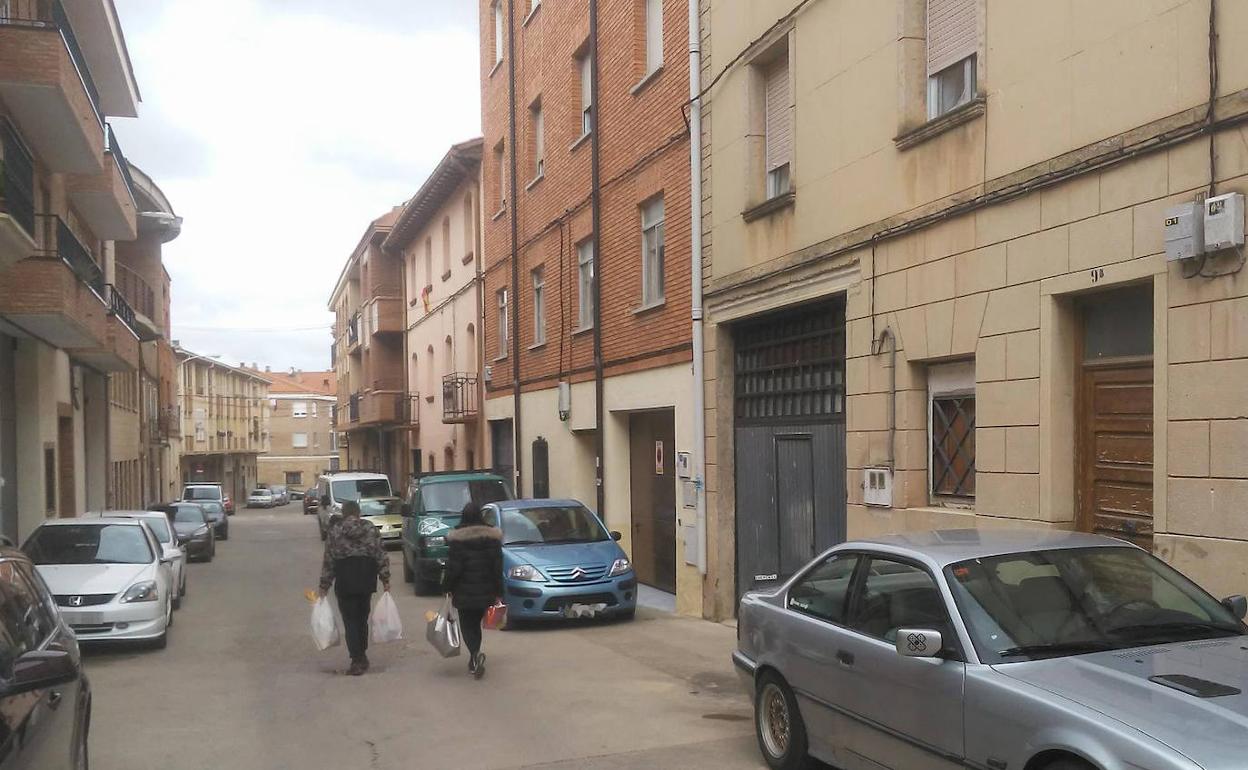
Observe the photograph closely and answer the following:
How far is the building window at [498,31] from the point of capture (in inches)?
982

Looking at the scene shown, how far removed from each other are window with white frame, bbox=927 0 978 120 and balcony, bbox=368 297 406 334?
101 feet

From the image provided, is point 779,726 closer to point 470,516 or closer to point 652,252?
point 470,516

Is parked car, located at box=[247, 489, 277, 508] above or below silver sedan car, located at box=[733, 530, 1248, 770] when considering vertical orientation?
below

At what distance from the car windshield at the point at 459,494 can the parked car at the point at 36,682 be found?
42.4ft

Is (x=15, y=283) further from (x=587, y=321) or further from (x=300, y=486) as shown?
(x=300, y=486)

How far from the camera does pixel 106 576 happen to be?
40.0ft

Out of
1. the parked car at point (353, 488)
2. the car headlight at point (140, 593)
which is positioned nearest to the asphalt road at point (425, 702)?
the car headlight at point (140, 593)

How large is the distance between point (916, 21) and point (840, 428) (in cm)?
397

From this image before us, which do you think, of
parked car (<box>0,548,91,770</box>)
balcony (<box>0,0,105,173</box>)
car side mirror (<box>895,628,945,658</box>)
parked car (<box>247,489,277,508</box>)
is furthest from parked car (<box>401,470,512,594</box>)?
parked car (<box>247,489,277,508</box>)

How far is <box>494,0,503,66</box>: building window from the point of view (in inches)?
982

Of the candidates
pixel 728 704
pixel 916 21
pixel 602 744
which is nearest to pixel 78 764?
pixel 602 744

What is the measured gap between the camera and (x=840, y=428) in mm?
11375

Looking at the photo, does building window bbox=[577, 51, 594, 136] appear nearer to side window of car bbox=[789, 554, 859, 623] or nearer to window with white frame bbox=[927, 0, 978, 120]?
window with white frame bbox=[927, 0, 978, 120]

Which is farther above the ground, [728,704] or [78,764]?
[78,764]
